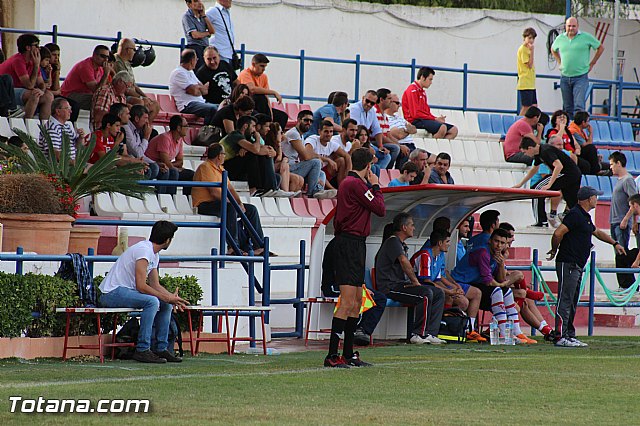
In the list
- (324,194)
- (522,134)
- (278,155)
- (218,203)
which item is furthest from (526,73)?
(218,203)

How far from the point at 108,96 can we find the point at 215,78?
276 cm

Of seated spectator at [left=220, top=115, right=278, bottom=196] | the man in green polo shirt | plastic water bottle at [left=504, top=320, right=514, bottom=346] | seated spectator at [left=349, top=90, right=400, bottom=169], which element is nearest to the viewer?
plastic water bottle at [left=504, top=320, right=514, bottom=346]

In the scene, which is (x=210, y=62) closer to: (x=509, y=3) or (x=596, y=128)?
(x=596, y=128)

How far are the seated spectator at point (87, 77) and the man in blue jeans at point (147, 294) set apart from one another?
6.80 meters

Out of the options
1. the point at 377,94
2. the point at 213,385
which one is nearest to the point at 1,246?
the point at 213,385

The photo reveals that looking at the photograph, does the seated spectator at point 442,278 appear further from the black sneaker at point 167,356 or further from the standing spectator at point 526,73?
the standing spectator at point 526,73

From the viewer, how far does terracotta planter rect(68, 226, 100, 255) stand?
15398 millimetres

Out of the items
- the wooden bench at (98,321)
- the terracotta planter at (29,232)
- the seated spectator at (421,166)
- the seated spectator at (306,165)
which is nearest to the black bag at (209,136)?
the seated spectator at (306,165)

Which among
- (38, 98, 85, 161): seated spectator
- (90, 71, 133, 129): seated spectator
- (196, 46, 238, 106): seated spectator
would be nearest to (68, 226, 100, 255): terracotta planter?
(38, 98, 85, 161): seated spectator

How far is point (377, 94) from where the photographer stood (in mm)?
22969

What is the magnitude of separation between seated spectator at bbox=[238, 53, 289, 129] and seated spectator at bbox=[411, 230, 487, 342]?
4.46 m

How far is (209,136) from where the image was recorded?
20359mm

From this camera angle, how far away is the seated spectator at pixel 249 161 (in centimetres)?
1880

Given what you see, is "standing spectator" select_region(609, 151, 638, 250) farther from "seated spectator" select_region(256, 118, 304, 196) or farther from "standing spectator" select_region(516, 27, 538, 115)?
"seated spectator" select_region(256, 118, 304, 196)
